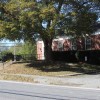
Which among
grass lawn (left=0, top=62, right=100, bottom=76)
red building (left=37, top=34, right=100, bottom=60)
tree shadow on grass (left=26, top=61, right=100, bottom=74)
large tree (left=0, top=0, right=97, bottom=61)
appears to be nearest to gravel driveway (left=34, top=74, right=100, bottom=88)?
grass lawn (left=0, top=62, right=100, bottom=76)

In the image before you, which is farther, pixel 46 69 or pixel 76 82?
pixel 46 69

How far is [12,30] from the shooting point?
1364 inches

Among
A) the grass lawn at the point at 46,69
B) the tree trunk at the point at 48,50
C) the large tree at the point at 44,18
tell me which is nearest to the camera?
the grass lawn at the point at 46,69

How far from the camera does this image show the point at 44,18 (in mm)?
33594

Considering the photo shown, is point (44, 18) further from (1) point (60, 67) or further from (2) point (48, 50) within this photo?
(2) point (48, 50)

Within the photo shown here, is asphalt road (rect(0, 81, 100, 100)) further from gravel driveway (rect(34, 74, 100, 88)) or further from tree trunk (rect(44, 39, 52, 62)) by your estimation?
tree trunk (rect(44, 39, 52, 62))

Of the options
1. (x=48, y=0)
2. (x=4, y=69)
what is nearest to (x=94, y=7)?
(x=48, y=0)

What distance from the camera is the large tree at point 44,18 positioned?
33719 millimetres

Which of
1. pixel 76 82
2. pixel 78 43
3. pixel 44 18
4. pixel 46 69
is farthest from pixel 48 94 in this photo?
pixel 78 43

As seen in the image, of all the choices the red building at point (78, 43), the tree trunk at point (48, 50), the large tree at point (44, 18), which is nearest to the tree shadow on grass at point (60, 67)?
the tree trunk at point (48, 50)

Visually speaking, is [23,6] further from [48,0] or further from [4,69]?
[4,69]

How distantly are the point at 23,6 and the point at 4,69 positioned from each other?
24.5 feet

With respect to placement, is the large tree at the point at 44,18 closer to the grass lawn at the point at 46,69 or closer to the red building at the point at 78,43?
the grass lawn at the point at 46,69

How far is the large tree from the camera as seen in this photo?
3372 centimetres
